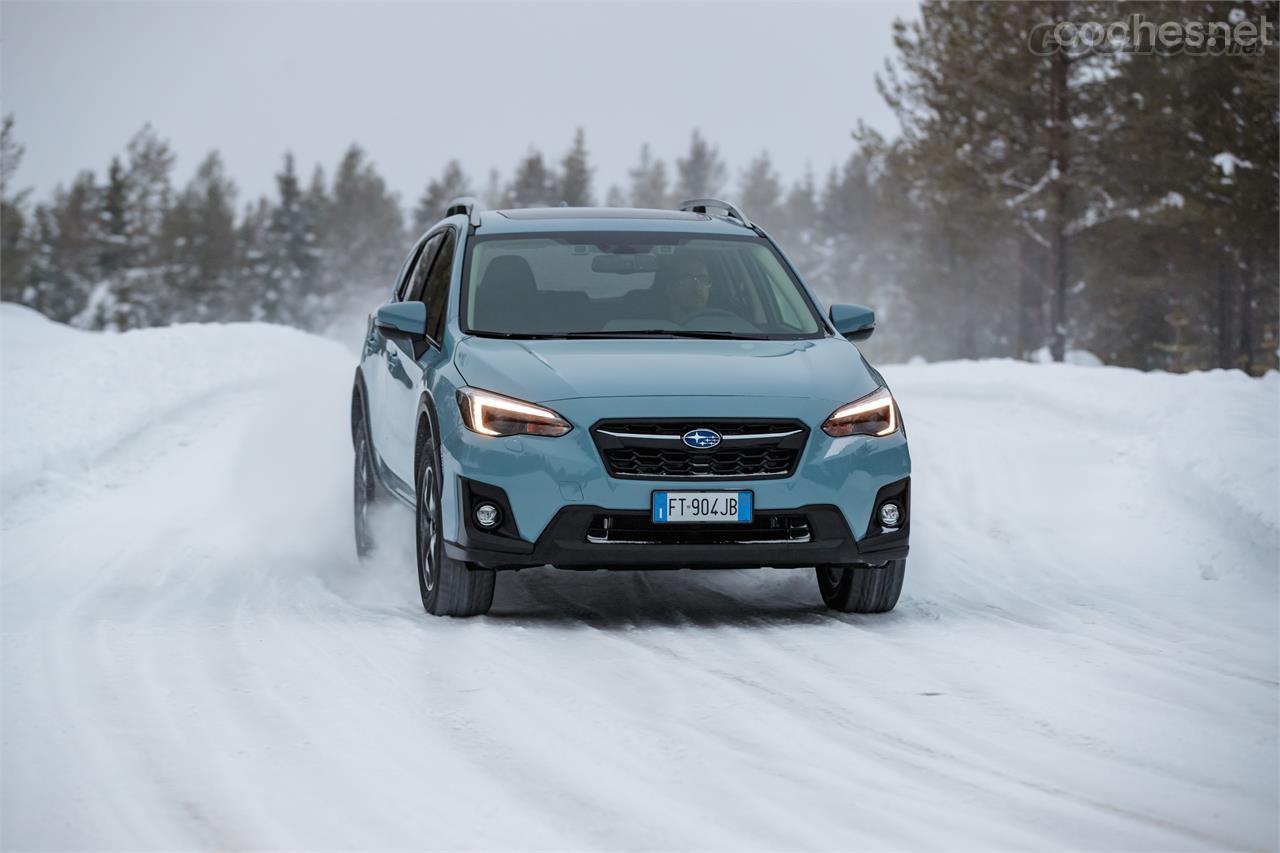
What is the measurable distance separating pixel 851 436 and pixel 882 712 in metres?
1.93

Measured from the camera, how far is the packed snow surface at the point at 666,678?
14.6 ft

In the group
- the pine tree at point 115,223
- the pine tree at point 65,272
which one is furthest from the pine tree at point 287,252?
the pine tree at point 115,223

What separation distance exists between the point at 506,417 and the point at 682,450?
2.35 feet

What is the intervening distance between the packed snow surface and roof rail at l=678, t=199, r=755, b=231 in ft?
6.16

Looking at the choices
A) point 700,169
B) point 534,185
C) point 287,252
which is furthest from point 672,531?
point 700,169

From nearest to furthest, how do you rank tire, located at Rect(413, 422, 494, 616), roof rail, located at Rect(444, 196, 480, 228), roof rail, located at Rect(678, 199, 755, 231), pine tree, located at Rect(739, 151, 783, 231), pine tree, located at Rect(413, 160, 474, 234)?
1. tire, located at Rect(413, 422, 494, 616)
2. roof rail, located at Rect(444, 196, 480, 228)
3. roof rail, located at Rect(678, 199, 755, 231)
4. pine tree, located at Rect(413, 160, 474, 234)
5. pine tree, located at Rect(739, 151, 783, 231)

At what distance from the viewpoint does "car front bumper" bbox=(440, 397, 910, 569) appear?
7145 mm

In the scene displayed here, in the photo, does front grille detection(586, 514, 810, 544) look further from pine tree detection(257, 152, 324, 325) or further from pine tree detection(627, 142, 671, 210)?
pine tree detection(627, 142, 671, 210)

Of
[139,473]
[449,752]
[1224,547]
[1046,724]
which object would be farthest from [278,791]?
[139,473]

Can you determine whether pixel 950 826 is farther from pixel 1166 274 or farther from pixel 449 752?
pixel 1166 274

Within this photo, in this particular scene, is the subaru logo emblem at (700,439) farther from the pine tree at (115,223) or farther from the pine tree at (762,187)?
the pine tree at (762,187)

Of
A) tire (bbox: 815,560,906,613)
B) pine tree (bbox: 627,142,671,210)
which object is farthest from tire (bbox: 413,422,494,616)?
pine tree (bbox: 627,142,671,210)

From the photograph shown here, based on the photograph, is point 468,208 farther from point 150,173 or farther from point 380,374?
point 150,173

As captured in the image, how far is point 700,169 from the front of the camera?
443ft
